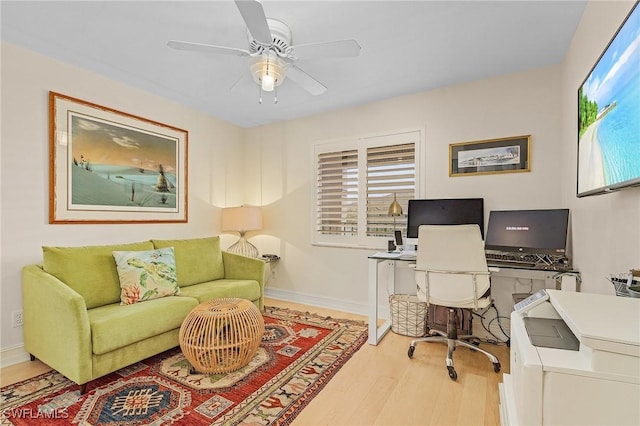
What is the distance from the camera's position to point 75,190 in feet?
8.76

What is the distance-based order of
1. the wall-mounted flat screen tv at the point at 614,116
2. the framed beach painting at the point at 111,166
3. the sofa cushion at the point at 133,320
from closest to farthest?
the wall-mounted flat screen tv at the point at 614,116 < the sofa cushion at the point at 133,320 < the framed beach painting at the point at 111,166

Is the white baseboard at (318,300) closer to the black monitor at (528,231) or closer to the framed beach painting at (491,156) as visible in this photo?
the black monitor at (528,231)

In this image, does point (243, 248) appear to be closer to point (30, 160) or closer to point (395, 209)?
point (395, 209)

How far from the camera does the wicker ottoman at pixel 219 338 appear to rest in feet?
6.89

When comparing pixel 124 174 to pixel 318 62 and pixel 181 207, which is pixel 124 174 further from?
pixel 318 62

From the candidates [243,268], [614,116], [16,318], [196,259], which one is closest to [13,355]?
[16,318]

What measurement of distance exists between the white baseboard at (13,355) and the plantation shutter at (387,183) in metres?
3.21

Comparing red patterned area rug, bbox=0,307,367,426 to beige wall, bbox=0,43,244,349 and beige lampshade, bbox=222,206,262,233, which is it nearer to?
beige wall, bbox=0,43,244,349

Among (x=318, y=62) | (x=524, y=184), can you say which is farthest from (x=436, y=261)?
(x=318, y=62)

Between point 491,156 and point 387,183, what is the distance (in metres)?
1.03

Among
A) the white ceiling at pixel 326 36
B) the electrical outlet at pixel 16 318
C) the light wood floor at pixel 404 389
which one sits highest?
the white ceiling at pixel 326 36

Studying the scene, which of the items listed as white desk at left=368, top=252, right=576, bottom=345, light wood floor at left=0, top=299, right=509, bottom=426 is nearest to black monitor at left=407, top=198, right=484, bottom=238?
white desk at left=368, top=252, right=576, bottom=345

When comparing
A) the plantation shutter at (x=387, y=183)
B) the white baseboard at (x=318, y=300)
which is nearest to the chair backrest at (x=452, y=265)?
the plantation shutter at (x=387, y=183)

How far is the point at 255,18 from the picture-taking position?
1.59 meters
